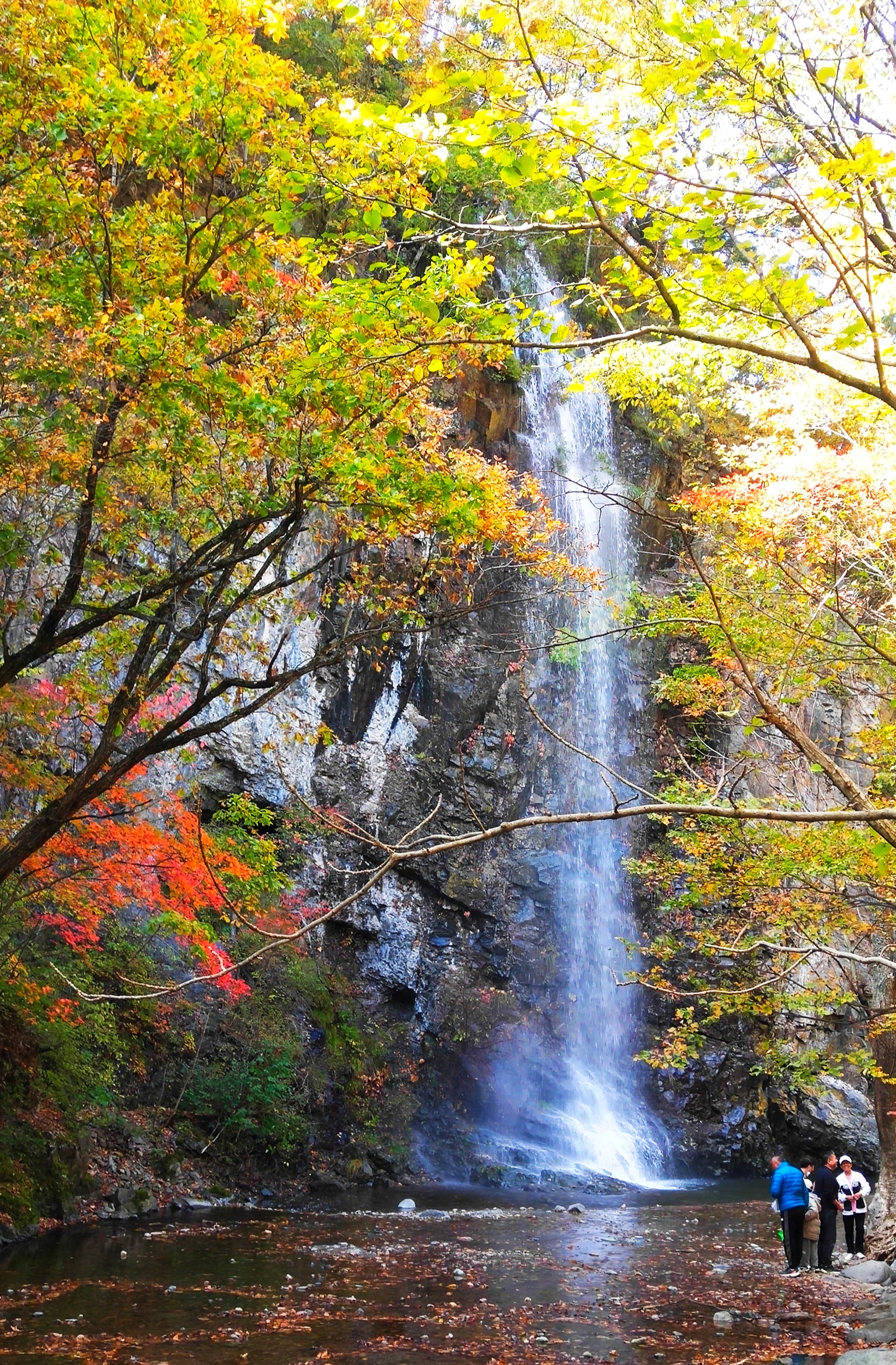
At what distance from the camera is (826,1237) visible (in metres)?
10.4

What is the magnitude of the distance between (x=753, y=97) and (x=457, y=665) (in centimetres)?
1726

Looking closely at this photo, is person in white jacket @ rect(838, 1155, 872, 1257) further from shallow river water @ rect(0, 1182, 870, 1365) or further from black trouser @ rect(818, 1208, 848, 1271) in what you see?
shallow river water @ rect(0, 1182, 870, 1365)

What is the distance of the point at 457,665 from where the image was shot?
2144cm

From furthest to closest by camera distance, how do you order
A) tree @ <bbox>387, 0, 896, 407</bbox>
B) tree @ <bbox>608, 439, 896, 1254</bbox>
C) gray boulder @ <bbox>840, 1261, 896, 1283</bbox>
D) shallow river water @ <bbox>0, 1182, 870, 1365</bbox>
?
gray boulder @ <bbox>840, 1261, 896, 1283</bbox>
tree @ <bbox>608, 439, 896, 1254</bbox>
shallow river water @ <bbox>0, 1182, 870, 1365</bbox>
tree @ <bbox>387, 0, 896, 407</bbox>

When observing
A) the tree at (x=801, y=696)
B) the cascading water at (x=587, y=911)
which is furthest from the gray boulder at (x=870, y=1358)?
the cascading water at (x=587, y=911)

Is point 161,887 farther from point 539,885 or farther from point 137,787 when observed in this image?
point 539,885

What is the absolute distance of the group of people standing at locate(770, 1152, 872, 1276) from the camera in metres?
9.80

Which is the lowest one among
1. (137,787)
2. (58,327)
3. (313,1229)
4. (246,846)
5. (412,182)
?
(313,1229)

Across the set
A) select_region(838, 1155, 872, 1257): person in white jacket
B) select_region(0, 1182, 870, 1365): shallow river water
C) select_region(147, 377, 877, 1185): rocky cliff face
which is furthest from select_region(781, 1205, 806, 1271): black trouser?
select_region(147, 377, 877, 1185): rocky cliff face

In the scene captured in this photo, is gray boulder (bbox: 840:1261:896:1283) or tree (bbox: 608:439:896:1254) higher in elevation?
tree (bbox: 608:439:896:1254)

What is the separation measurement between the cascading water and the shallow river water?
612 centimetres

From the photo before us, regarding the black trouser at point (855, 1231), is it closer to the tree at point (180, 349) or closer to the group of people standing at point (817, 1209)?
the group of people standing at point (817, 1209)

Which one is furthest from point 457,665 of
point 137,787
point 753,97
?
point 753,97

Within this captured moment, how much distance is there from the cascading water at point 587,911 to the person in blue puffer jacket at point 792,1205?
805 centimetres
